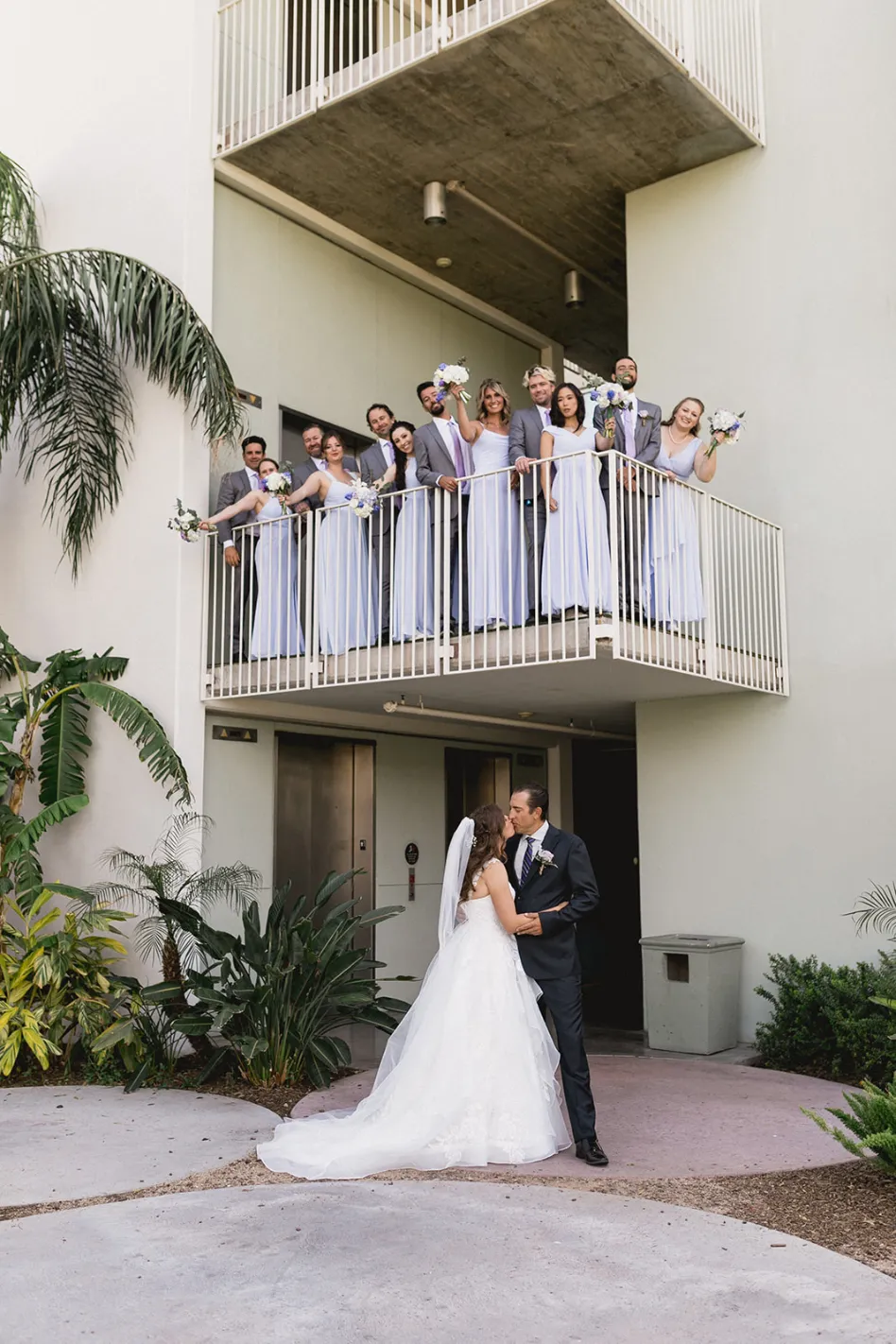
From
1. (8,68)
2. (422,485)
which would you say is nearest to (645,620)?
(422,485)

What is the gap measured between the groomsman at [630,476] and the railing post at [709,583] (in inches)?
25.6

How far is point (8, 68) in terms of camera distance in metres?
13.3

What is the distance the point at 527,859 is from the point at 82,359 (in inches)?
276

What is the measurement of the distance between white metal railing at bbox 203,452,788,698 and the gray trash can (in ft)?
7.13

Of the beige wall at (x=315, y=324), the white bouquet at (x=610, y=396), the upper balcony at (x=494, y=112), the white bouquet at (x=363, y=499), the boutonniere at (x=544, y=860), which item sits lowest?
the boutonniere at (x=544, y=860)

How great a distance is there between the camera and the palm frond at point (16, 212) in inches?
451

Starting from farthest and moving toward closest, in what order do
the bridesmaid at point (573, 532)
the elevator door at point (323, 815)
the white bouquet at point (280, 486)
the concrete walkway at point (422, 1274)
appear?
the elevator door at point (323, 815), the white bouquet at point (280, 486), the bridesmaid at point (573, 532), the concrete walkway at point (422, 1274)

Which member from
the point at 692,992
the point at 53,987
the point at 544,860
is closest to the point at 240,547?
the point at 53,987

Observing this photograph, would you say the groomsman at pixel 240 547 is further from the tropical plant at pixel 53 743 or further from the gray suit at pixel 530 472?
the gray suit at pixel 530 472

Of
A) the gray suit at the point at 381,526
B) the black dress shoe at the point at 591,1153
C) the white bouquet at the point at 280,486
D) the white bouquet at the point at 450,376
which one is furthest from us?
the white bouquet at the point at 280,486

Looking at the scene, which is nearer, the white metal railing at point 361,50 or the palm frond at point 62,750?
the white metal railing at point 361,50

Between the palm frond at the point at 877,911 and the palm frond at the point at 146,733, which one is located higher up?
the palm frond at the point at 146,733

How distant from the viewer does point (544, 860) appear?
22.1 feet

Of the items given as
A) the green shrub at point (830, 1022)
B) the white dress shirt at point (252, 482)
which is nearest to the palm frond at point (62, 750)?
the white dress shirt at point (252, 482)
